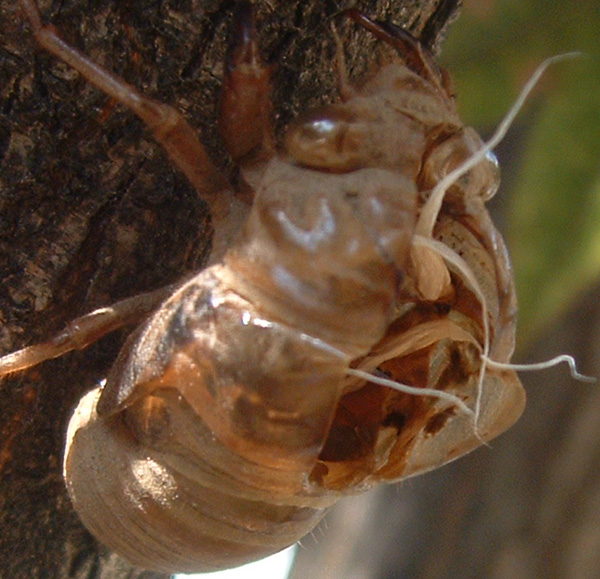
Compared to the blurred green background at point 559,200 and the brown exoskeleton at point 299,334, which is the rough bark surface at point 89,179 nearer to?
the brown exoskeleton at point 299,334

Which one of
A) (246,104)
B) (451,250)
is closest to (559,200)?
(451,250)

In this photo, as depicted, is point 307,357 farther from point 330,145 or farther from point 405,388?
point 330,145

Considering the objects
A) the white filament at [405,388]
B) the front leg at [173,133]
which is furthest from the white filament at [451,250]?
the front leg at [173,133]

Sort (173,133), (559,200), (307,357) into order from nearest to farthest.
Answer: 1. (307,357)
2. (173,133)
3. (559,200)

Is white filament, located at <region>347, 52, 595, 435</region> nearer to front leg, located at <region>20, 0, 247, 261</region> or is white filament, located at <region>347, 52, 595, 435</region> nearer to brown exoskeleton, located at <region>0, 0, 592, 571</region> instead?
brown exoskeleton, located at <region>0, 0, 592, 571</region>

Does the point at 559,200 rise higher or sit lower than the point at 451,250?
lower

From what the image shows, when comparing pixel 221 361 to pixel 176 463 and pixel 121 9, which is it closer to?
pixel 176 463

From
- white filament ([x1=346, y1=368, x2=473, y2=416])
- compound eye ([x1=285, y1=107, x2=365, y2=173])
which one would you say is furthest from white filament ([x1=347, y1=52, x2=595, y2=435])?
compound eye ([x1=285, y1=107, x2=365, y2=173])
